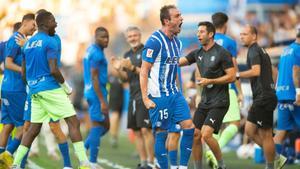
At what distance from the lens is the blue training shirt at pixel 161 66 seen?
42.1ft

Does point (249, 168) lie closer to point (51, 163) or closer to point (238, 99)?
point (238, 99)

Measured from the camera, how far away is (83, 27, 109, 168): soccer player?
50.5 feet

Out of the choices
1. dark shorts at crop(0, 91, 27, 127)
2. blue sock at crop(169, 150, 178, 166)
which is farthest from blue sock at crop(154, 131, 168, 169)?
dark shorts at crop(0, 91, 27, 127)

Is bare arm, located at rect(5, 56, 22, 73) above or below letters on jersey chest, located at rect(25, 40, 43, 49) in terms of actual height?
below

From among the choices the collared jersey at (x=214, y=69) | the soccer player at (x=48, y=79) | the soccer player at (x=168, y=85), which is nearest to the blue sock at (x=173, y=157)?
the soccer player at (x=168, y=85)

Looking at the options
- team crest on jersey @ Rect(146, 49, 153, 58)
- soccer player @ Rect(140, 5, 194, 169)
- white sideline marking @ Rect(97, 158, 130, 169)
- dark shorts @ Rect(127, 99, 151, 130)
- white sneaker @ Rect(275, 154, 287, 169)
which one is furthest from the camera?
white sideline marking @ Rect(97, 158, 130, 169)

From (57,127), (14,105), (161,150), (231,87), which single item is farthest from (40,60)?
(231,87)

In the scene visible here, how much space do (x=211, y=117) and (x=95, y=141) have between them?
2735mm

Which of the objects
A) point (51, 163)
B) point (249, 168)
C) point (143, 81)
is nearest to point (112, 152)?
point (51, 163)

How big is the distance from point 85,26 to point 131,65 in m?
18.8

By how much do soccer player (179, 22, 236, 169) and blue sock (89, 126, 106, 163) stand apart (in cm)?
234

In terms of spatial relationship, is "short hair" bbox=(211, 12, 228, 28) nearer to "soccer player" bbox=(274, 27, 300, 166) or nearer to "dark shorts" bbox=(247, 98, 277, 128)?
"soccer player" bbox=(274, 27, 300, 166)

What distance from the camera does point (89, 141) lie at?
15836 millimetres

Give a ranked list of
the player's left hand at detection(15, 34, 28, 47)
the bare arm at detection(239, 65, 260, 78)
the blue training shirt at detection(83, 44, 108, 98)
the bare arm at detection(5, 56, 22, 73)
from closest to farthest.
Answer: the bare arm at detection(239, 65, 260, 78) < the player's left hand at detection(15, 34, 28, 47) < the bare arm at detection(5, 56, 22, 73) < the blue training shirt at detection(83, 44, 108, 98)
